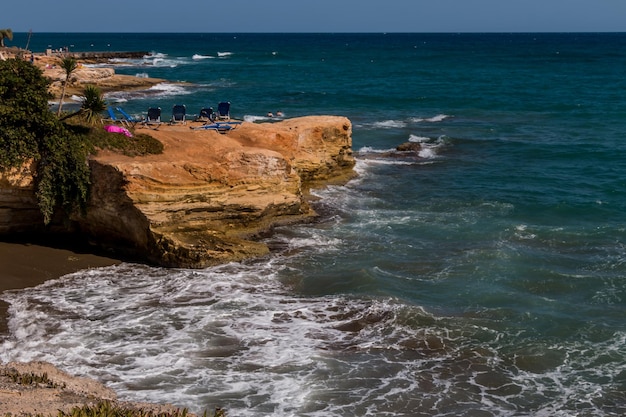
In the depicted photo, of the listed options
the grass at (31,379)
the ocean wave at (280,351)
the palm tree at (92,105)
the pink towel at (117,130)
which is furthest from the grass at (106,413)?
the pink towel at (117,130)

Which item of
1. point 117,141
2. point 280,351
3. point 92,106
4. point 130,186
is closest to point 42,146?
point 92,106

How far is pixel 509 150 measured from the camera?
42.1 metres

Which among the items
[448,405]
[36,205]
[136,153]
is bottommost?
[448,405]

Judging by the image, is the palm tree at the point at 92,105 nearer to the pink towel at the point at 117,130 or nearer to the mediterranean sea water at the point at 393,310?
the pink towel at the point at 117,130

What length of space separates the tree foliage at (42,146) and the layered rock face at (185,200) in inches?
20.3

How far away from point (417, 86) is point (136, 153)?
54.4 meters

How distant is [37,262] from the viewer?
22.9 metres

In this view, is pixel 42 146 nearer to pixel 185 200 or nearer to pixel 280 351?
pixel 185 200

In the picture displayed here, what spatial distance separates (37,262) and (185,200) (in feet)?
15.9

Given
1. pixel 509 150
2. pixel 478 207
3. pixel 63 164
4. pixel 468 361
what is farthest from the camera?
pixel 509 150

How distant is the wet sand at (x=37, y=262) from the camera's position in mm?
21828

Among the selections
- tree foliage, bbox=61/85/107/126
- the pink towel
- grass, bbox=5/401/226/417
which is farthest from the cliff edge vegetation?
grass, bbox=5/401/226/417

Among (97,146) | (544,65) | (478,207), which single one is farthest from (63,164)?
(544,65)

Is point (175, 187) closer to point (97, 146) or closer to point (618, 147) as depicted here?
point (97, 146)
